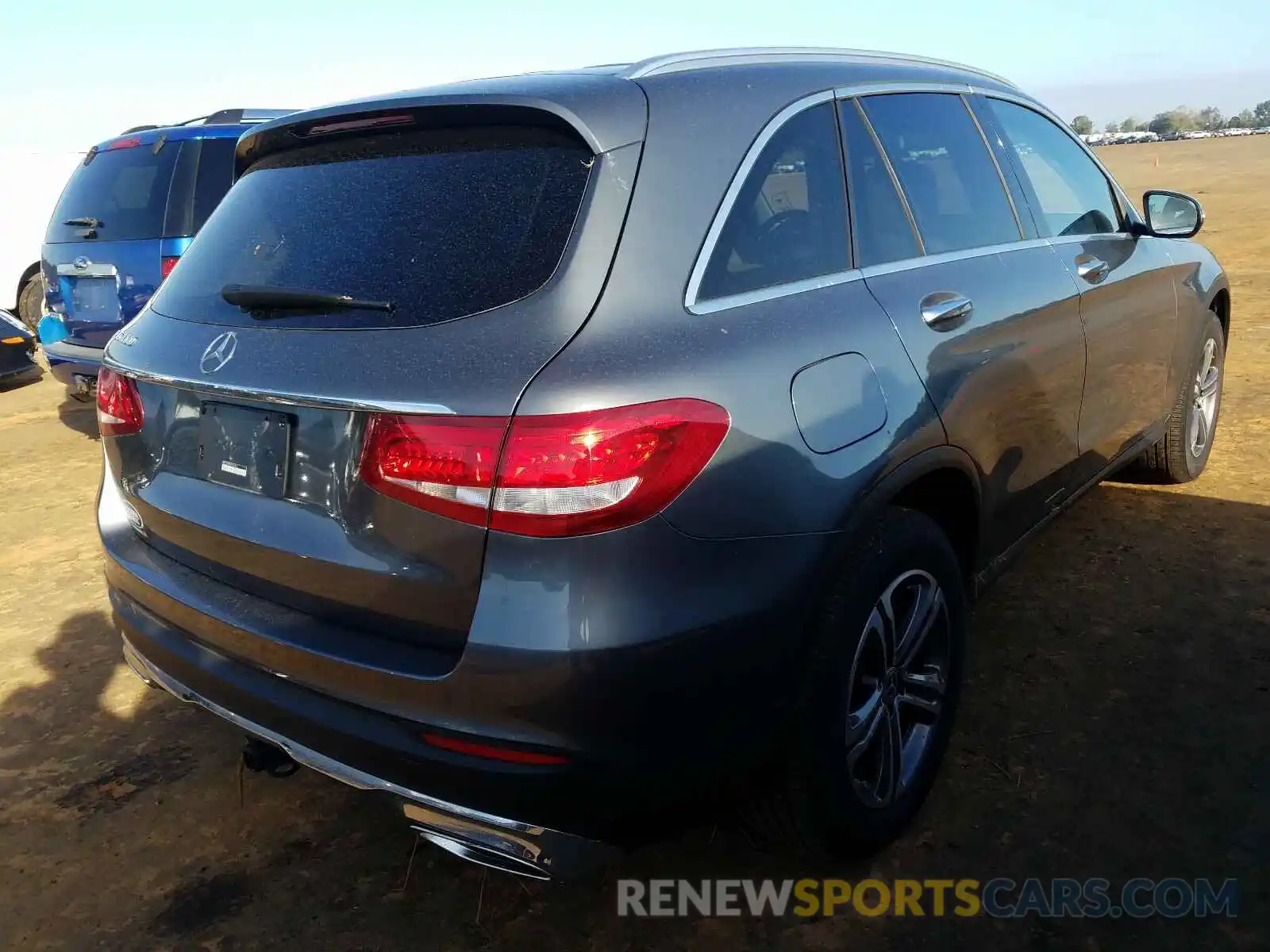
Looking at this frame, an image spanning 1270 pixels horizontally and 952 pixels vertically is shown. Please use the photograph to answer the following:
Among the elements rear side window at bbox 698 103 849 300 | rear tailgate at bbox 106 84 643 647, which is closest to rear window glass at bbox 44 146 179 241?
rear tailgate at bbox 106 84 643 647

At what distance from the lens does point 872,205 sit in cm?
246

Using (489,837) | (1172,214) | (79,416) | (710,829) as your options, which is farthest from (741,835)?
(79,416)

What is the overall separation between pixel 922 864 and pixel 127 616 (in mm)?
1968

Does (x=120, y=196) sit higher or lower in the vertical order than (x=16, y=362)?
higher

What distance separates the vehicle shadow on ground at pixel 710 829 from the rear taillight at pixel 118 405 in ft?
3.44

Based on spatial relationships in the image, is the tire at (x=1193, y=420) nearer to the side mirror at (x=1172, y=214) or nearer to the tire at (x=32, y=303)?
the side mirror at (x=1172, y=214)

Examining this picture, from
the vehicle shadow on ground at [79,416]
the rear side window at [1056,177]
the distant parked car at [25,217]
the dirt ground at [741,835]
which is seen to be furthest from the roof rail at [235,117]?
the distant parked car at [25,217]

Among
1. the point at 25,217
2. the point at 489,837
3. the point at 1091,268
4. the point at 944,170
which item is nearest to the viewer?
the point at 489,837

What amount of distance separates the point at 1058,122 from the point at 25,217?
39.3 ft

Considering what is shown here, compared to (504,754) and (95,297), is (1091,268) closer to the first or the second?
(504,754)

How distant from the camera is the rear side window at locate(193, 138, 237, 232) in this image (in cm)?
573

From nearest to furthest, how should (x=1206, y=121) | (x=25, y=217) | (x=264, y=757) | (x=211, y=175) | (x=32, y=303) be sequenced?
(x=264, y=757) < (x=211, y=175) < (x=32, y=303) < (x=25, y=217) < (x=1206, y=121)

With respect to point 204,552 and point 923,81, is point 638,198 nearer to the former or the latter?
point 204,552

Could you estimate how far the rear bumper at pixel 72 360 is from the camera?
5855 mm
